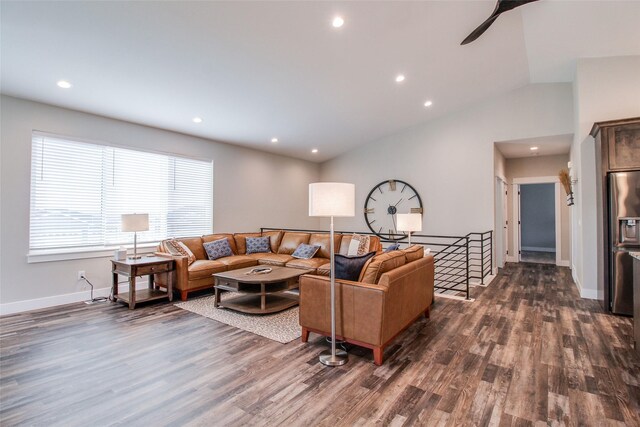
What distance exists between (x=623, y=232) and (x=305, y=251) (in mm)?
4359

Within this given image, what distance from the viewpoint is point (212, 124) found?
539 centimetres

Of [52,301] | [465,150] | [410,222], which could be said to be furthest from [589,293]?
[52,301]

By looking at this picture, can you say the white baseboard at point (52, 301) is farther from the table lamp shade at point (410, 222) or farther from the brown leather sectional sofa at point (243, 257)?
the table lamp shade at point (410, 222)

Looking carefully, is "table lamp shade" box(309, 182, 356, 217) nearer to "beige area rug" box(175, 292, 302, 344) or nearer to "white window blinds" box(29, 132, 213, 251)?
"beige area rug" box(175, 292, 302, 344)

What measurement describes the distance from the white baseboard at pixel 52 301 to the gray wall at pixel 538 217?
36.1 ft

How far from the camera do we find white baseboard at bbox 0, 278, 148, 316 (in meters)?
3.82

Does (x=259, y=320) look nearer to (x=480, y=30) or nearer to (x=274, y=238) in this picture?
(x=274, y=238)

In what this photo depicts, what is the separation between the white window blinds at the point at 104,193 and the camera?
414cm

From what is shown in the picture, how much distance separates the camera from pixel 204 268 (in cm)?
466

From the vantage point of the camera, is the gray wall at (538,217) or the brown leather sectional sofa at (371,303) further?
the gray wall at (538,217)

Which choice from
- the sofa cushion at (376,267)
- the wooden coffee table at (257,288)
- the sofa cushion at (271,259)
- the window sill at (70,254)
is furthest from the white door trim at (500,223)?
the window sill at (70,254)

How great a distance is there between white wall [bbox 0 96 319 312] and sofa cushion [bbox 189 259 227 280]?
1.32m

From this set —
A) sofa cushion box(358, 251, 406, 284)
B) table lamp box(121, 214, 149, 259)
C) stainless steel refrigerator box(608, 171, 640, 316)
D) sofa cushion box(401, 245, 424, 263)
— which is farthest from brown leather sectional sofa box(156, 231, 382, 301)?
stainless steel refrigerator box(608, 171, 640, 316)

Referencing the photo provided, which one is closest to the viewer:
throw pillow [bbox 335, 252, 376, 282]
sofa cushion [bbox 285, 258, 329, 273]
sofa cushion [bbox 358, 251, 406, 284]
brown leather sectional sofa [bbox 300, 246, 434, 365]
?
brown leather sectional sofa [bbox 300, 246, 434, 365]
